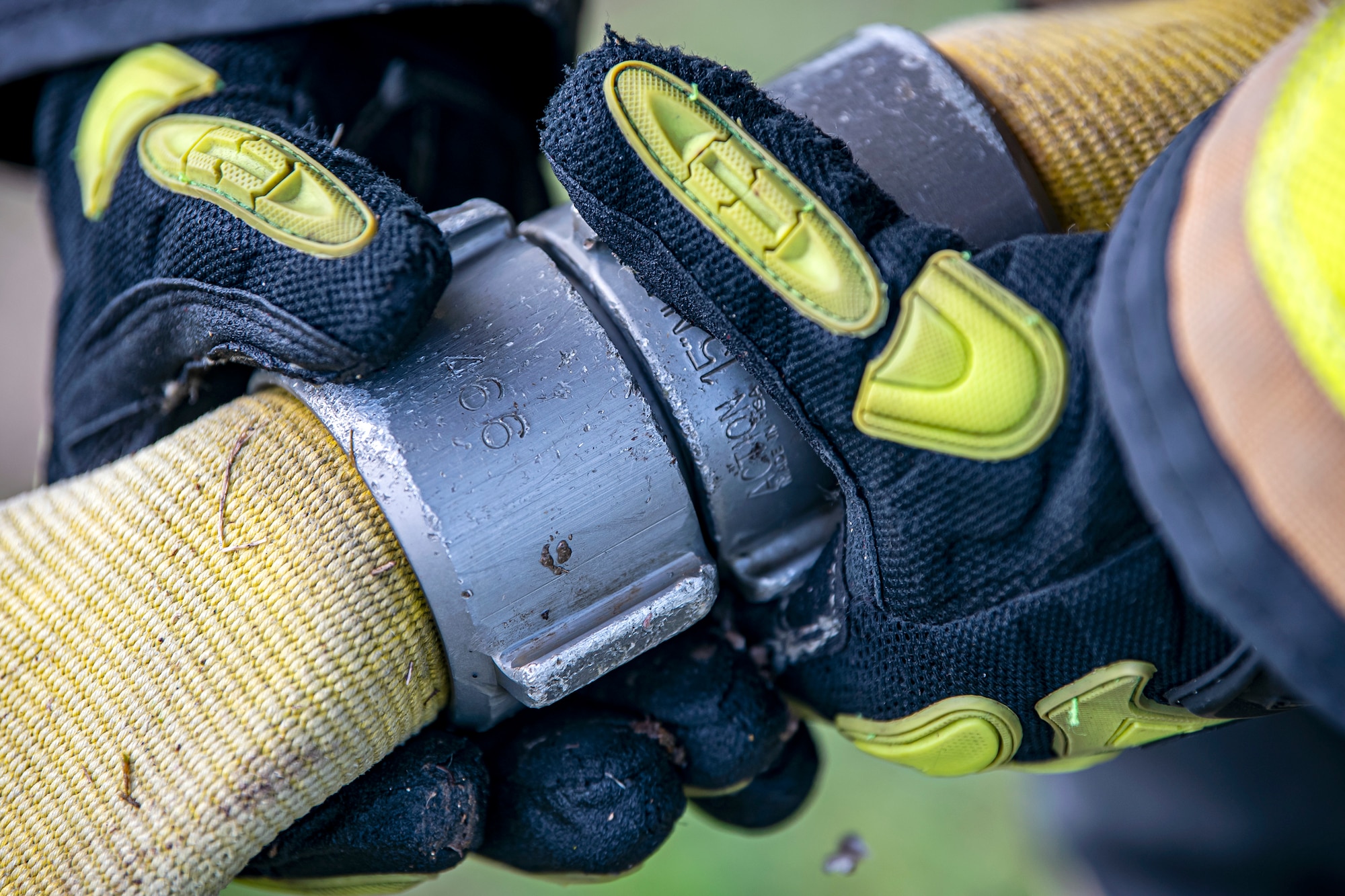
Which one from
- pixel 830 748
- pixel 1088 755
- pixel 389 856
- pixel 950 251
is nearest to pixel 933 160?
pixel 950 251

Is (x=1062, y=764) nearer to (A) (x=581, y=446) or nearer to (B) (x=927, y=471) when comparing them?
(B) (x=927, y=471)

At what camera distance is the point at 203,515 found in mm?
489

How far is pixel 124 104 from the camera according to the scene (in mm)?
620

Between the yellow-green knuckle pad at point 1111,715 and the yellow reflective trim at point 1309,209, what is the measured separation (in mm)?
209

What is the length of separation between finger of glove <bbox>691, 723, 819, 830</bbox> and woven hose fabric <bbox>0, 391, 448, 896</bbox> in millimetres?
252

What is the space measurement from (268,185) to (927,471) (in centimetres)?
37

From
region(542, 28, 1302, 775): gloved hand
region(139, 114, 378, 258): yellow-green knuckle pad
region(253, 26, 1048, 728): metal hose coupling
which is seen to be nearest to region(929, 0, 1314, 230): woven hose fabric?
region(253, 26, 1048, 728): metal hose coupling

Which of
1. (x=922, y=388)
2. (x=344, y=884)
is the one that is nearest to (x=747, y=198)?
(x=922, y=388)

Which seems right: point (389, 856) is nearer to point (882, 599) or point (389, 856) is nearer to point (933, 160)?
point (882, 599)

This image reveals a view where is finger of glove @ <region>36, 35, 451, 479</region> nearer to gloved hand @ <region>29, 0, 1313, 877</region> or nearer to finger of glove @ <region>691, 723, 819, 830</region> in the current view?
gloved hand @ <region>29, 0, 1313, 877</region>

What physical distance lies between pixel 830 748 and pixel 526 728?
100cm

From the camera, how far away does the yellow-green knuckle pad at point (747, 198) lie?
0.45 m

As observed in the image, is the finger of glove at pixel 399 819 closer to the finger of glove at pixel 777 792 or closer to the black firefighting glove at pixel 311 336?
the black firefighting glove at pixel 311 336

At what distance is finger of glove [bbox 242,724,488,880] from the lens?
0.51 m
